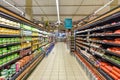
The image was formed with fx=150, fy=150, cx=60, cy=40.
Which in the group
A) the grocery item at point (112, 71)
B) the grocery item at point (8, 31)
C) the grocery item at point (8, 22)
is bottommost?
the grocery item at point (112, 71)

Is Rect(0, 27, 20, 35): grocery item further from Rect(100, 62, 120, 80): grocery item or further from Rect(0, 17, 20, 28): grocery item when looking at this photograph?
Rect(100, 62, 120, 80): grocery item

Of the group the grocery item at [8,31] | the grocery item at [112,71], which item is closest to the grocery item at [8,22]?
the grocery item at [8,31]

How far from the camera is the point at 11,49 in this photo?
474cm

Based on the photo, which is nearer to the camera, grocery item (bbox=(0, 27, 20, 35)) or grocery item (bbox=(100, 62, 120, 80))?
grocery item (bbox=(100, 62, 120, 80))

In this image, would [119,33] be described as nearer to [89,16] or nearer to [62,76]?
[62,76]

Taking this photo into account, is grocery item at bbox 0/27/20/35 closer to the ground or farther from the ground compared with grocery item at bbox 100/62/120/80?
farther from the ground

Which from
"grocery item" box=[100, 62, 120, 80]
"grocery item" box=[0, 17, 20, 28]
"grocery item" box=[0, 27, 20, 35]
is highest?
"grocery item" box=[0, 17, 20, 28]

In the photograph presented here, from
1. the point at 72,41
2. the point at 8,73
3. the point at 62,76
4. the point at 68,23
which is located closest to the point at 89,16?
the point at 68,23

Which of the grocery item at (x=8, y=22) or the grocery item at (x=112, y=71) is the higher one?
the grocery item at (x=8, y=22)

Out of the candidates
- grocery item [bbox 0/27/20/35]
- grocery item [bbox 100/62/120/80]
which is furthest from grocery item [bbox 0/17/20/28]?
grocery item [bbox 100/62/120/80]

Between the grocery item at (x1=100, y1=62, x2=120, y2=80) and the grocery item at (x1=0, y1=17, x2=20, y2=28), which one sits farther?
the grocery item at (x1=0, y1=17, x2=20, y2=28)

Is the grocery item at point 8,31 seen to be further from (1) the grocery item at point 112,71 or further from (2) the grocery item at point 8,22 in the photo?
(1) the grocery item at point 112,71

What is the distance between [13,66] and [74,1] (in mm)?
7113

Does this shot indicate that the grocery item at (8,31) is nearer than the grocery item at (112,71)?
No
